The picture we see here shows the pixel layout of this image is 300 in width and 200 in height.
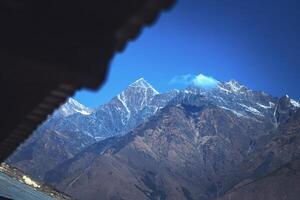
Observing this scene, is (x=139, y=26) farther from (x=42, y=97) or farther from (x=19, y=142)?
(x=19, y=142)

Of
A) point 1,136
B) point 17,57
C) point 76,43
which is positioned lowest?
point 17,57

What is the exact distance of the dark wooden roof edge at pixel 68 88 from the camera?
6809 mm

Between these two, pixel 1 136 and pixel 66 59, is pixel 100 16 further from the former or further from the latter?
pixel 1 136

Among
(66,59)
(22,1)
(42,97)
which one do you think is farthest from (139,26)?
(42,97)

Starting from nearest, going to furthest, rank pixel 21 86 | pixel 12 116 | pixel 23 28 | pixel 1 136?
1. pixel 23 28
2. pixel 21 86
3. pixel 12 116
4. pixel 1 136

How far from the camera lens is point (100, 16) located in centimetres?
711

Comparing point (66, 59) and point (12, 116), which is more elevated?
point (12, 116)

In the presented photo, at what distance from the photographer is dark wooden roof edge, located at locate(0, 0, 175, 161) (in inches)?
268

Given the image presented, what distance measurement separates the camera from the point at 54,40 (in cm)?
745

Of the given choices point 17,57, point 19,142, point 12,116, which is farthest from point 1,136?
point 17,57

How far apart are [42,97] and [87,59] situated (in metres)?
3.36

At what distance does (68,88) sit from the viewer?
9.45m

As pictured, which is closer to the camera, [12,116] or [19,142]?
[12,116]

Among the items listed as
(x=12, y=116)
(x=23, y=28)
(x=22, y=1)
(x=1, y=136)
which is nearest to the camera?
(x=22, y=1)
